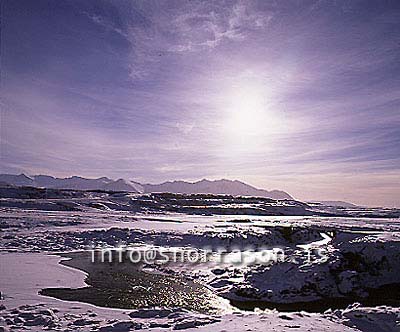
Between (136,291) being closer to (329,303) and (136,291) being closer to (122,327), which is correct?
(122,327)

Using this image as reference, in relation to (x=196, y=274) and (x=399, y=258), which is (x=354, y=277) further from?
(x=196, y=274)

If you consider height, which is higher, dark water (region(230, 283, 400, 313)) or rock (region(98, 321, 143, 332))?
rock (region(98, 321, 143, 332))

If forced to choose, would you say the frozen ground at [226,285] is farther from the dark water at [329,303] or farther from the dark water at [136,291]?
the dark water at [136,291]

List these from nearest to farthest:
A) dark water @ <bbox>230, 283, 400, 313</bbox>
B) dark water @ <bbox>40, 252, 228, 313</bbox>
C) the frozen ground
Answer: the frozen ground
dark water @ <bbox>40, 252, 228, 313</bbox>
dark water @ <bbox>230, 283, 400, 313</bbox>

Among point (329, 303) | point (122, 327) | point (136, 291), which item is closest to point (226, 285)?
point (136, 291)

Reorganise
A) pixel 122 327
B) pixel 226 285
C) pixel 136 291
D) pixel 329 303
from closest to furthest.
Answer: pixel 122 327, pixel 136 291, pixel 329 303, pixel 226 285

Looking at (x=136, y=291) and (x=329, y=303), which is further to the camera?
(x=329, y=303)

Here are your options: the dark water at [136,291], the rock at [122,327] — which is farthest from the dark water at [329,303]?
the rock at [122,327]

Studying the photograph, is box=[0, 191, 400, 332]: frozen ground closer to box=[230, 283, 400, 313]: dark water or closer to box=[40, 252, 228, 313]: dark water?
box=[230, 283, 400, 313]: dark water

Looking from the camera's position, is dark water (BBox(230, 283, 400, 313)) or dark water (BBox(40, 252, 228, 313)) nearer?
dark water (BBox(40, 252, 228, 313))

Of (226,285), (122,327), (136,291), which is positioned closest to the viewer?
(122,327)

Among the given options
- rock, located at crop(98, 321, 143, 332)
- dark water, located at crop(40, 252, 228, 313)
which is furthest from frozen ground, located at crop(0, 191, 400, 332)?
dark water, located at crop(40, 252, 228, 313)

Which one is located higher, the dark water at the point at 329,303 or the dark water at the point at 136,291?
the dark water at the point at 136,291

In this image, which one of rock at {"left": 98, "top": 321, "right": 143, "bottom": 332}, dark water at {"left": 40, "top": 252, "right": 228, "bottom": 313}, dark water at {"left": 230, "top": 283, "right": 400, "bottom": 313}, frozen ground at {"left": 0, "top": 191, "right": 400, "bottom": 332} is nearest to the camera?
rock at {"left": 98, "top": 321, "right": 143, "bottom": 332}
